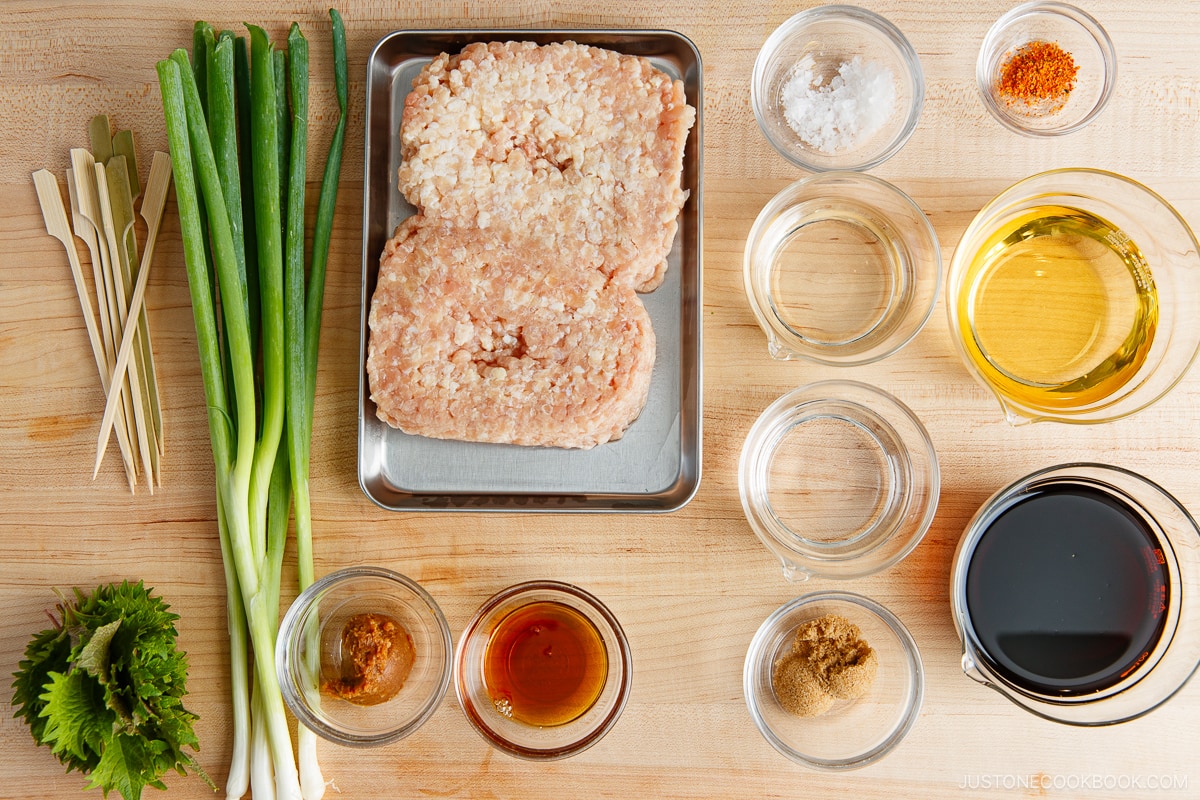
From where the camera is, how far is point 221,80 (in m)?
1.43

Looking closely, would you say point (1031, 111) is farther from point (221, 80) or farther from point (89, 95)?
point (89, 95)

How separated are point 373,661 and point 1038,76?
163 cm

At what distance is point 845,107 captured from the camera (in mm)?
1510

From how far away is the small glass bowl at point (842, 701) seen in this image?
1459mm

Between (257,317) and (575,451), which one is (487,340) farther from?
(257,317)

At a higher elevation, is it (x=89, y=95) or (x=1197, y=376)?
(x=89, y=95)

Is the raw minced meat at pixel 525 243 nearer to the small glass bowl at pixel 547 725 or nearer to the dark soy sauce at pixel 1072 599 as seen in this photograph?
the small glass bowl at pixel 547 725

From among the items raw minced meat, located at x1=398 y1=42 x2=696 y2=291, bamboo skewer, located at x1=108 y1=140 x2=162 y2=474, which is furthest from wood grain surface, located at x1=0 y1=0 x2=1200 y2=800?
raw minced meat, located at x1=398 y1=42 x2=696 y2=291

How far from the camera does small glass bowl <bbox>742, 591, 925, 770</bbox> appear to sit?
4.79ft

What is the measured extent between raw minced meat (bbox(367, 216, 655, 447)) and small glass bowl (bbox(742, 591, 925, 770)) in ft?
1.62

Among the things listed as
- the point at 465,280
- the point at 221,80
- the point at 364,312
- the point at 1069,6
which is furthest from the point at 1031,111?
the point at 221,80

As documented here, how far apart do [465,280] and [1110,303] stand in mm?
1195

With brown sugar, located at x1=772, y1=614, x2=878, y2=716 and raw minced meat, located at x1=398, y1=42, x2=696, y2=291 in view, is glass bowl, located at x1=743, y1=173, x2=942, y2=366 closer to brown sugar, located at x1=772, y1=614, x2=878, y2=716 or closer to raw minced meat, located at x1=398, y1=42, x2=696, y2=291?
raw minced meat, located at x1=398, y1=42, x2=696, y2=291

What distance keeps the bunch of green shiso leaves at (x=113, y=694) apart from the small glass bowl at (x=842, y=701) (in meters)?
1.03
